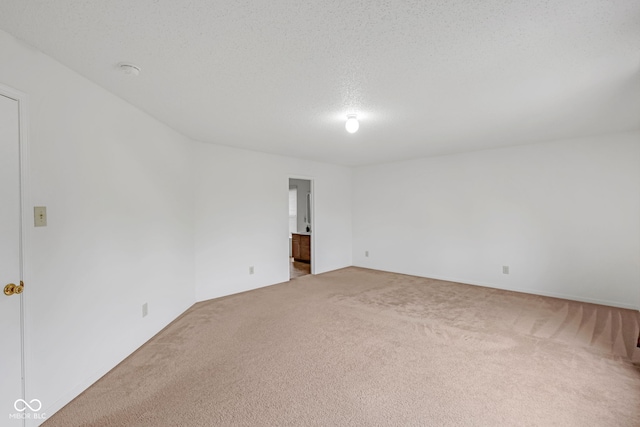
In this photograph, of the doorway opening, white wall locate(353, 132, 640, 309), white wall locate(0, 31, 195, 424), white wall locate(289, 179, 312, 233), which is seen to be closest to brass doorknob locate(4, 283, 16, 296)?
white wall locate(0, 31, 195, 424)

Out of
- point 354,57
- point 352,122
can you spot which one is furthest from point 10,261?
point 352,122

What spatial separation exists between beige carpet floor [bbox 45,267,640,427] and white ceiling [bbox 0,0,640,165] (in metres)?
2.32

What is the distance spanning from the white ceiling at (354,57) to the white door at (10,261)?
56 cm

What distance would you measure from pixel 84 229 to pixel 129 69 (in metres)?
1.21

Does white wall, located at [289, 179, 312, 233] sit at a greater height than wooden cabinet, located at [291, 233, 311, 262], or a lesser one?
greater

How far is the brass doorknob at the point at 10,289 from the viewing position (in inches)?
59.2

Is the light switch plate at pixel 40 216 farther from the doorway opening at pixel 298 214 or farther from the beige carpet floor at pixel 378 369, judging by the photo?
the doorway opening at pixel 298 214

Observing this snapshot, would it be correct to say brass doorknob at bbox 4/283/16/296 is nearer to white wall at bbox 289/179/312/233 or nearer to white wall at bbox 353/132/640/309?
white wall at bbox 353/132/640/309

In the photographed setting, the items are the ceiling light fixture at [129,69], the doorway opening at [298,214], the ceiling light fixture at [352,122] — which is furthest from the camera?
the doorway opening at [298,214]

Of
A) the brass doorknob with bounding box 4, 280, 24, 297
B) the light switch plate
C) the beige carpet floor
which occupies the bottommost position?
the beige carpet floor

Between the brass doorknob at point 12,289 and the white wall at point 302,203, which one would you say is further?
the white wall at point 302,203

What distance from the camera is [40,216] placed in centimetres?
172

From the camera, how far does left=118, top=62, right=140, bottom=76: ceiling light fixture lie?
73.5 inches

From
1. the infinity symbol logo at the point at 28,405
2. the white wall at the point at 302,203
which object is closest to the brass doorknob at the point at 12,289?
the infinity symbol logo at the point at 28,405
